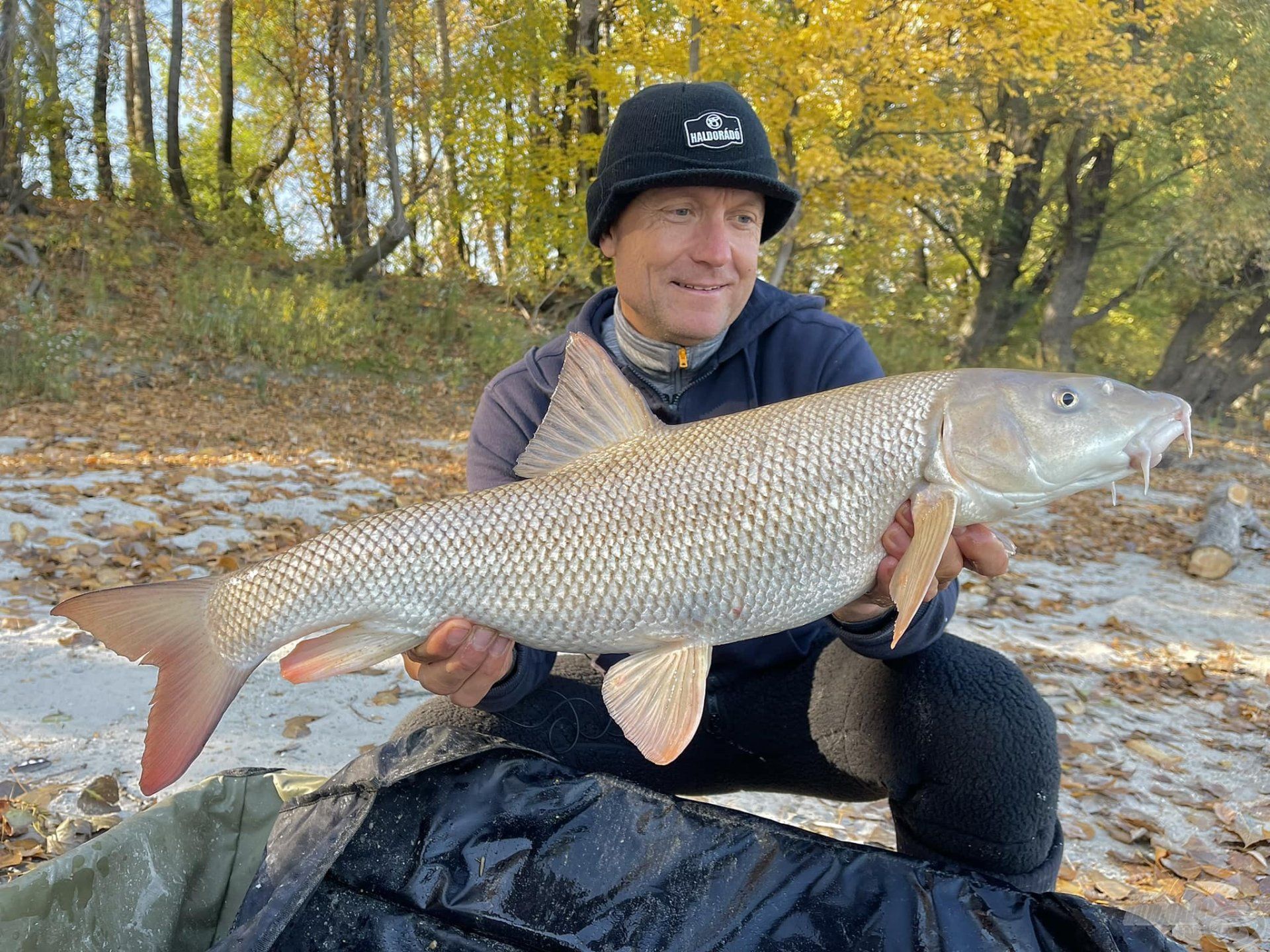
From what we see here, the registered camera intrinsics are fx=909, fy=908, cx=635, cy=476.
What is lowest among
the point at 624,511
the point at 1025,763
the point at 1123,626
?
the point at 1123,626

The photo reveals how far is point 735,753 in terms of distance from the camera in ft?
6.18

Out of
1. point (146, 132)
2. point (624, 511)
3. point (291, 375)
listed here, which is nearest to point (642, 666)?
point (624, 511)

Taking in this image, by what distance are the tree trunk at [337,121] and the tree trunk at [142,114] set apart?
211 cm

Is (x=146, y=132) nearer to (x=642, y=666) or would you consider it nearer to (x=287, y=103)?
(x=287, y=103)

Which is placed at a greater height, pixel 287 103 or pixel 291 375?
pixel 287 103

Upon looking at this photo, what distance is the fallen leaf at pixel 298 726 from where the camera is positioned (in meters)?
2.59

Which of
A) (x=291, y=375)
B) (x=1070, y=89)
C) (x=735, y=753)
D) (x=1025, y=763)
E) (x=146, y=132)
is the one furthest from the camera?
(x=146, y=132)

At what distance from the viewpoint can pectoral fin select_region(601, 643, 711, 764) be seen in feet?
4.78

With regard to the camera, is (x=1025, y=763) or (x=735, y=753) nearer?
(x=1025, y=763)

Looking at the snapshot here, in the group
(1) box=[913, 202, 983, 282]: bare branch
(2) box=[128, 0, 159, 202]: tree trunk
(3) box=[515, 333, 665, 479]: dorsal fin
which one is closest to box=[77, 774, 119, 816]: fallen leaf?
(3) box=[515, 333, 665, 479]: dorsal fin

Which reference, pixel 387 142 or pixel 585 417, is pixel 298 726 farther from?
pixel 387 142

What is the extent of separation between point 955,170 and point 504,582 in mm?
8733

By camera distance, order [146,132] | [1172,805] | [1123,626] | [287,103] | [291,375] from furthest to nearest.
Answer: [287,103] < [146,132] < [291,375] < [1123,626] < [1172,805]

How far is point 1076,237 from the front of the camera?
13.4m
